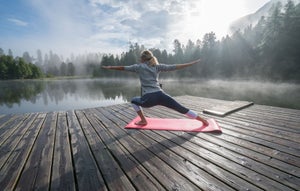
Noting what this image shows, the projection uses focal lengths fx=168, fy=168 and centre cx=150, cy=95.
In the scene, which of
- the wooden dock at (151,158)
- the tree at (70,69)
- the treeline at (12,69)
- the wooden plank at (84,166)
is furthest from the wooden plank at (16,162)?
the tree at (70,69)

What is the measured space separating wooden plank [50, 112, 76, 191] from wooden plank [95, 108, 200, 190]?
2.43 feet

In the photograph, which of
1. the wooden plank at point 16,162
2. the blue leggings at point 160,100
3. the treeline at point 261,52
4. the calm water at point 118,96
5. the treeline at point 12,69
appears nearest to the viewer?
the wooden plank at point 16,162

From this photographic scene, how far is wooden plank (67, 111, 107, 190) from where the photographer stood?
161 cm

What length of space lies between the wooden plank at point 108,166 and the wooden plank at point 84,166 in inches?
2.1

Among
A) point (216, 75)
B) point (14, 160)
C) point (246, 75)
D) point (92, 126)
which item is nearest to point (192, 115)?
point (92, 126)

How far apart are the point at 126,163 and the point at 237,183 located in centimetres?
116

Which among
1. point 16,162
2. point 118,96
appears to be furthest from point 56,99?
point 16,162

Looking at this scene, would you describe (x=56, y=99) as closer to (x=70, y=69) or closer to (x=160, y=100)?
(x=160, y=100)

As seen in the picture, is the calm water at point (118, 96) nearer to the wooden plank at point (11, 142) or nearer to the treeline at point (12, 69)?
the wooden plank at point (11, 142)

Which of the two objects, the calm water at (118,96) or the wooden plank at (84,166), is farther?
the calm water at (118,96)

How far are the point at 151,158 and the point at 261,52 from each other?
33961 mm

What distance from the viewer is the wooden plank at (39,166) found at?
1634 millimetres

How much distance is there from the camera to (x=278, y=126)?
305 cm

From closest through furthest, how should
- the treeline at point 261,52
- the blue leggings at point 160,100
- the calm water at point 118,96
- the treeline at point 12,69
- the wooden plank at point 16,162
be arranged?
1. the wooden plank at point 16,162
2. the blue leggings at point 160,100
3. the calm water at point 118,96
4. the treeline at point 261,52
5. the treeline at point 12,69
